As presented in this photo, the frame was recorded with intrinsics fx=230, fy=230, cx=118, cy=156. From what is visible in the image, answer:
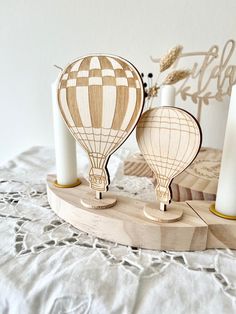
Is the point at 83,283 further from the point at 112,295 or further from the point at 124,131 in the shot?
the point at 124,131

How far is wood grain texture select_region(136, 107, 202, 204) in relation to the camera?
0.97 feet

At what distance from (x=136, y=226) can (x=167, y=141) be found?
0.42 feet

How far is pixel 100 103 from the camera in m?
0.33

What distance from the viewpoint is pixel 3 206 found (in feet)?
1.46

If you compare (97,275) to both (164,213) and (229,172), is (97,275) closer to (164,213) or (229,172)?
(164,213)

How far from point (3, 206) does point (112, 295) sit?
0.29m

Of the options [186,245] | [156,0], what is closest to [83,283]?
[186,245]

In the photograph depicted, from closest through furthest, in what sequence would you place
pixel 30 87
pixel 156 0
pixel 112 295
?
pixel 112 295
pixel 156 0
pixel 30 87

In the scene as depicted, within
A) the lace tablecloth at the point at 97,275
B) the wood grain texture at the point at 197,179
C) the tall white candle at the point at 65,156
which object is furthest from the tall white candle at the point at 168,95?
the lace tablecloth at the point at 97,275

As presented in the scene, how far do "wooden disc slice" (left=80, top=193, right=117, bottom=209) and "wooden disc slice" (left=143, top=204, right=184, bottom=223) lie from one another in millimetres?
57

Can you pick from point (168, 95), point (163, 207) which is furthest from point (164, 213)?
point (168, 95)

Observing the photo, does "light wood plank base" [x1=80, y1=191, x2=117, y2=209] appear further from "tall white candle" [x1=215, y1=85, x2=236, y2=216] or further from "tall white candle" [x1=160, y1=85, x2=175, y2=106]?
"tall white candle" [x1=160, y1=85, x2=175, y2=106]

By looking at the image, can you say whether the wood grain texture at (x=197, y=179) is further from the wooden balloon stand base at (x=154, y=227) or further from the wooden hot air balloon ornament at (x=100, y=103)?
the wooden hot air balloon ornament at (x=100, y=103)

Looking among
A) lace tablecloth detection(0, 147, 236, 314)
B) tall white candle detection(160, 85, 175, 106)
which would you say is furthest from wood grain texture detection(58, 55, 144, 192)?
tall white candle detection(160, 85, 175, 106)
